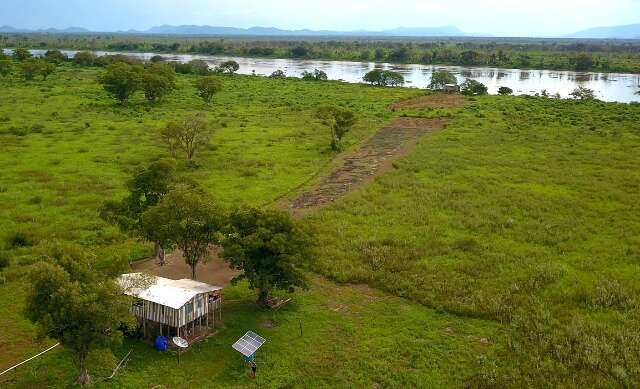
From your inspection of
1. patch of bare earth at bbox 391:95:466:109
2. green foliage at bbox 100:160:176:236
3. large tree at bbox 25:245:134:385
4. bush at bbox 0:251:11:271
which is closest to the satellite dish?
large tree at bbox 25:245:134:385

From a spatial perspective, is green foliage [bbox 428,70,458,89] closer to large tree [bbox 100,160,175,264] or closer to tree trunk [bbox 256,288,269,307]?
large tree [bbox 100,160,175,264]

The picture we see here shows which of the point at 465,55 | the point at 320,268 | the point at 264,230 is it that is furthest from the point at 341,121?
the point at 465,55

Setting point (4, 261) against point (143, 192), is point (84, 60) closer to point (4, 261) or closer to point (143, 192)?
point (4, 261)

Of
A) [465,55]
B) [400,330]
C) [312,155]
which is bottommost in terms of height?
[400,330]

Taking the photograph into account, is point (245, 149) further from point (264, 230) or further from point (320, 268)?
point (264, 230)

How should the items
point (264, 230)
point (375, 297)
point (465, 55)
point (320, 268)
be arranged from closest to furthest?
point (264, 230)
point (375, 297)
point (320, 268)
point (465, 55)

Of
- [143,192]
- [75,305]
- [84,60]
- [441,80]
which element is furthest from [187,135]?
[84,60]

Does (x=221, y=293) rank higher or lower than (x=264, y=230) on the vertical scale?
lower
